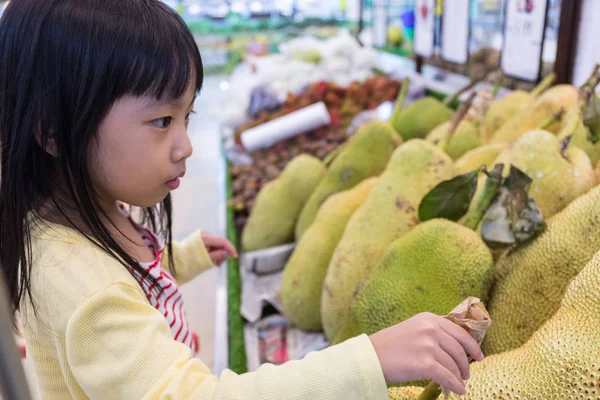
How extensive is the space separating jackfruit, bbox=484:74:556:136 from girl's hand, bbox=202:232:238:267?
881 millimetres

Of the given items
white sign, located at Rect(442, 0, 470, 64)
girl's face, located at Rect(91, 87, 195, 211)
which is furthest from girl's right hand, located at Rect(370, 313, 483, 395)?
white sign, located at Rect(442, 0, 470, 64)

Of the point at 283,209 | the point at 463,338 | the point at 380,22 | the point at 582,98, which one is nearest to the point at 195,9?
the point at 380,22

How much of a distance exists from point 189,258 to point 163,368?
0.48 m

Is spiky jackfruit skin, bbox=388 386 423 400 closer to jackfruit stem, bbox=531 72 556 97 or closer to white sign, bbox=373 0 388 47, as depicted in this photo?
jackfruit stem, bbox=531 72 556 97

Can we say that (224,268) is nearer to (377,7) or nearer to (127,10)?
(127,10)

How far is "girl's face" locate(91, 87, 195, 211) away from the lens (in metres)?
0.54

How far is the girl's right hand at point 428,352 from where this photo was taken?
44 centimetres

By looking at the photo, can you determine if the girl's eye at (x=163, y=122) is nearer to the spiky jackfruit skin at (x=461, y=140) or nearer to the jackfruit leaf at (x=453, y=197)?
the jackfruit leaf at (x=453, y=197)

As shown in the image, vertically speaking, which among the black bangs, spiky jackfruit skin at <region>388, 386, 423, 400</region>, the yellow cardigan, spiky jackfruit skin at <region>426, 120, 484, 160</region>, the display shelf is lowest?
the display shelf

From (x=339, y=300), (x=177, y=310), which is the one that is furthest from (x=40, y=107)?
(x=339, y=300)

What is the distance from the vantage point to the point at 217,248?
3.36 feet

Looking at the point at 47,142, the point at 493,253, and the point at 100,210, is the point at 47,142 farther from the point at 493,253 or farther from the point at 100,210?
the point at 493,253

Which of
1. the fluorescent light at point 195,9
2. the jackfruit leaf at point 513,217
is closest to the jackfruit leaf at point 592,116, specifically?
the jackfruit leaf at point 513,217

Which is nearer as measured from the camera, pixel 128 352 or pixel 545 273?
pixel 128 352
